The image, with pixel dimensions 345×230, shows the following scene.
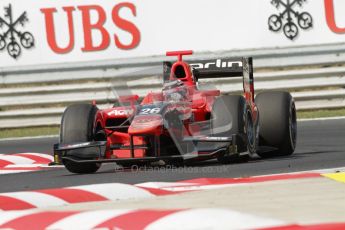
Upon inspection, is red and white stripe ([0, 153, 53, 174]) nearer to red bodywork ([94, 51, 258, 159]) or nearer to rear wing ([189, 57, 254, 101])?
red bodywork ([94, 51, 258, 159])

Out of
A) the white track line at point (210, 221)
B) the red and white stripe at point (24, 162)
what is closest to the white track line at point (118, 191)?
the white track line at point (210, 221)

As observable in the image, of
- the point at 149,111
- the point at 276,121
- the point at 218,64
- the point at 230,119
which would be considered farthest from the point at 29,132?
the point at 230,119

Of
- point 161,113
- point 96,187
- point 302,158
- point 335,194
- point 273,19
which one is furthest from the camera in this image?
point 273,19

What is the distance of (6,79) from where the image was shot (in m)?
17.7

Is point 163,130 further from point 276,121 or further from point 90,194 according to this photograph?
point 90,194

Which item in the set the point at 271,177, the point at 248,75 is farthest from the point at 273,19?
the point at 271,177

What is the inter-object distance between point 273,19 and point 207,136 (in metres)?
6.56

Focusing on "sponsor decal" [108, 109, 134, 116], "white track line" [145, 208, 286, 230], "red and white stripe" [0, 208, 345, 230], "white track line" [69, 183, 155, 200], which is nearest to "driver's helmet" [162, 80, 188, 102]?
"sponsor decal" [108, 109, 134, 116]

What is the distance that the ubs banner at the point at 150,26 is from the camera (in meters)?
16.8

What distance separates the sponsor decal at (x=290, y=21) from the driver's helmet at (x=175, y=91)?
5.57 meters

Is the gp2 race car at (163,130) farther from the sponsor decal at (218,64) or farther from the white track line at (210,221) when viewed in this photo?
the white track line at (210,221)

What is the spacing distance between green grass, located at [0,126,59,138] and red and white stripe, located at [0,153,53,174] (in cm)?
424

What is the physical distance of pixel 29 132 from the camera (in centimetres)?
1742

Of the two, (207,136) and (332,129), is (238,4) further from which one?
(207,136)
